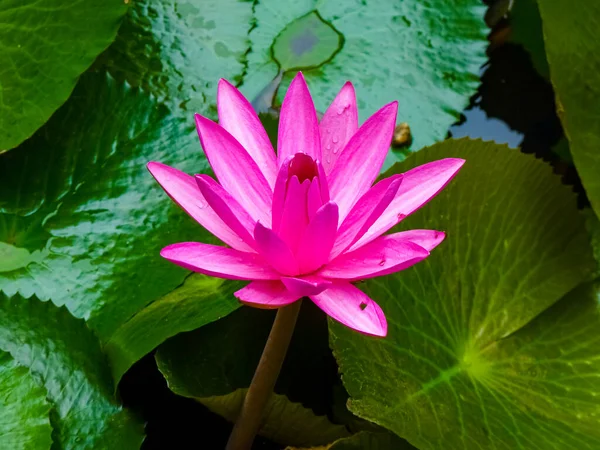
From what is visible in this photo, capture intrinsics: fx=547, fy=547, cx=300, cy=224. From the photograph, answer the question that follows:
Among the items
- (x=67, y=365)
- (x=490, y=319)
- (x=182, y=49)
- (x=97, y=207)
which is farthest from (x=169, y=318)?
(x=182, y=49)

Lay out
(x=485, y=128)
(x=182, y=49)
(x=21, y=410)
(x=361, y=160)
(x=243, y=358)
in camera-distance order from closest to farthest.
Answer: (x=361, y=160) < (x=21, y=410) < (x=243, y=358) < (x=182, y=49) < (x=485, y=128)

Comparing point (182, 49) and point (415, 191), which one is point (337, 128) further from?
point (182, 49)

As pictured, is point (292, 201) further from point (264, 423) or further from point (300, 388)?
point (300, 388)

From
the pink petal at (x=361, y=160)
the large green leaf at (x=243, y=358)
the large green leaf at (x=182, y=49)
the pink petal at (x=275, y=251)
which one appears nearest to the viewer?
the pink petal at (x=275, y=251)

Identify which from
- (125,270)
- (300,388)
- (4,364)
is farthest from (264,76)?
(4,364)

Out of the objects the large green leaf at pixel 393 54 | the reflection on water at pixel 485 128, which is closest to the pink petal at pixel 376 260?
the large green leaf at pixel 393 54

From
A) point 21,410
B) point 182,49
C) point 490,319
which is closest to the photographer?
point 21,410

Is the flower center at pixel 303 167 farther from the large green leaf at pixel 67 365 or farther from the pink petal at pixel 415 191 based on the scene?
the large green leaf at pixel 67 365
